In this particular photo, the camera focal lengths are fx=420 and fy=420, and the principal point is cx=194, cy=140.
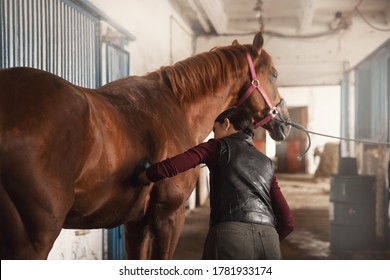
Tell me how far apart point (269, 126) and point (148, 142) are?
771mm

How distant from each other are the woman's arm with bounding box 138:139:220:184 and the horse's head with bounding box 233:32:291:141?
636 millimetres

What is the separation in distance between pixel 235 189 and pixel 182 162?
0.53 feet

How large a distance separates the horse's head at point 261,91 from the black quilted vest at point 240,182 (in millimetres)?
595

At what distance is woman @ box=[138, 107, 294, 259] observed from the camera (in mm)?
1122

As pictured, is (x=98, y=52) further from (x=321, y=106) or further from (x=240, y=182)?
(x=321, y=106)

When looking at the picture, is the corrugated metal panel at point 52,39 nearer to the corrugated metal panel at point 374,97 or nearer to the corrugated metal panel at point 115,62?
the corrugated metal panel at point 115,62

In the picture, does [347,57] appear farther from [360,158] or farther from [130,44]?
[130,44]

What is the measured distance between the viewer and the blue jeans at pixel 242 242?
1.12m

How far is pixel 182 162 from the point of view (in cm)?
112

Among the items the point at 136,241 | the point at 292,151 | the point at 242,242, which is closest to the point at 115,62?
the point at 136,241

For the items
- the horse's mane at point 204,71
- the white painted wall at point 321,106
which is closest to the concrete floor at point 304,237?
the horse's mane at point 204,71

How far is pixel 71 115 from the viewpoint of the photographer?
932mm

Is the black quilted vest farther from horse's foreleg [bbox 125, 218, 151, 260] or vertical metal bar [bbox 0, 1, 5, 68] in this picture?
vertical metal bar [bbox 0, 1, 5, 68]

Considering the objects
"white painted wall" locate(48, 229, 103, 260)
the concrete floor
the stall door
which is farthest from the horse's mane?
the stall door
